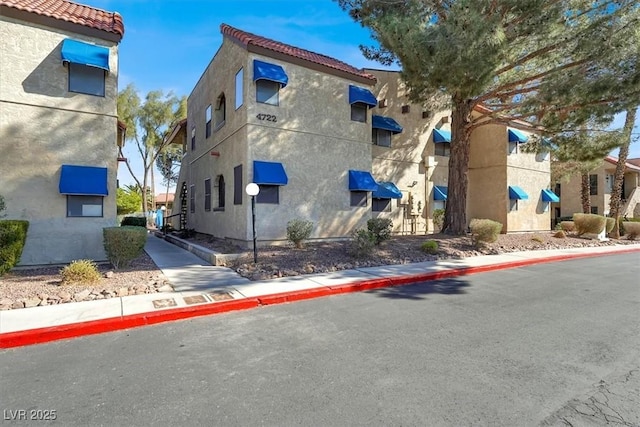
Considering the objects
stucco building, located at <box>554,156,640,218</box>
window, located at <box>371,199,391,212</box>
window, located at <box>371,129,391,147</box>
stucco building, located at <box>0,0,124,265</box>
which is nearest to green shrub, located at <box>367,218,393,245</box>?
window, located at <box>371,199,391,212</box>

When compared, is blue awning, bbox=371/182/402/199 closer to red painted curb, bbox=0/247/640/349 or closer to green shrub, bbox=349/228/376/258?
green shrub, bbox=349/228/376/258

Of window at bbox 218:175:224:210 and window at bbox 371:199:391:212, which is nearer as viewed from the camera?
window at bbox 218:175:224:210

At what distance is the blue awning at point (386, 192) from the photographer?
16078 mm

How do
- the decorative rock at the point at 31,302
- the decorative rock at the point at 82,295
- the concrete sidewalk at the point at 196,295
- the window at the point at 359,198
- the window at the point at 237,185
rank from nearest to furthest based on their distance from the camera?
the concrete sidewalk at the point at 196,295
the decorative rock at the point at 31,302
the decorative rock at the point at 82,295
the window at the point at 237,185
the window at the point at 359,198

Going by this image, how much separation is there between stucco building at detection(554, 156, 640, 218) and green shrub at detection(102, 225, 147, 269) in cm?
3697

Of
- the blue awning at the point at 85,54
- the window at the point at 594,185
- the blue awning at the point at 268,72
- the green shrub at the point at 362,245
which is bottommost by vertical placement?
the green shrub at the point at 362,245

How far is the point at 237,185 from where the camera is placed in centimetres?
1288

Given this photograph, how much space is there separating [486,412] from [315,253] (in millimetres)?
8114

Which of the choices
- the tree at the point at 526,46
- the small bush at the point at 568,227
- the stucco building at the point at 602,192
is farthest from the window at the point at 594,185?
the tree at the point at 526,46

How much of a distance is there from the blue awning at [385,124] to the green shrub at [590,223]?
1195 cm

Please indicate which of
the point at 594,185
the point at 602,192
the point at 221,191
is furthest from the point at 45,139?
the point at 594,185

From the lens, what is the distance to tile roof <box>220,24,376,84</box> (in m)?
12.5

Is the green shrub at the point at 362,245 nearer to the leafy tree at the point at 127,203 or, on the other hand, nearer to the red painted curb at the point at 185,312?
the red painted curb at the point at 185,312

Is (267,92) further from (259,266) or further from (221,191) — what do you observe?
(259,266)
